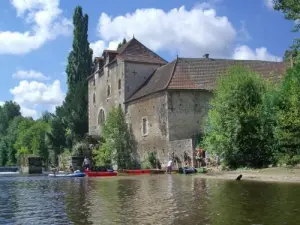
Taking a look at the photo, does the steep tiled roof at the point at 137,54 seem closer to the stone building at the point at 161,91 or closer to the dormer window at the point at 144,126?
the stone building at the point at 161,91

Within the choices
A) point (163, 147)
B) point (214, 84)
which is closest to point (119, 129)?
point (163, 147)

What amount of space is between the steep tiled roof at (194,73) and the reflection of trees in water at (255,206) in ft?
89.7

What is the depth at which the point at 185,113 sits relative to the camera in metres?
45.4

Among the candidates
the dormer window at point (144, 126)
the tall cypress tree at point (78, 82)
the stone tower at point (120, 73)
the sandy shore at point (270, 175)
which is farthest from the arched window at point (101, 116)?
the sandy shore at point (270, 175)

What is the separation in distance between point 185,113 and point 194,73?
16.3 feet

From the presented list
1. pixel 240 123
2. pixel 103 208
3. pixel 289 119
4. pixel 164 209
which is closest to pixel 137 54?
pixel 240 123

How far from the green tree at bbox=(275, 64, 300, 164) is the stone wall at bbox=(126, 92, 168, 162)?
52.2 ft

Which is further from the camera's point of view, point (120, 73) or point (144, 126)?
point (120, 73)

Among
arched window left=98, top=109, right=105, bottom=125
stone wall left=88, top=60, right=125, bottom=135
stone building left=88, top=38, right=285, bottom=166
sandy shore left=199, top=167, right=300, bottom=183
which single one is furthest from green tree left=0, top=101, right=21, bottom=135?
sandy shore left=199, top=167, right=300, bottom=183

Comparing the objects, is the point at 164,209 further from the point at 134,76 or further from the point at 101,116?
the point at 101,116

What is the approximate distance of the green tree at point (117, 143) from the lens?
5059 centimetres

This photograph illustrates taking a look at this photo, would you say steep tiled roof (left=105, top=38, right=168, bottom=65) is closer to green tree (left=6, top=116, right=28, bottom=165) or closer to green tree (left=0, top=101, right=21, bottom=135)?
green tree (left=6, top=116, right=28, bottom=165)

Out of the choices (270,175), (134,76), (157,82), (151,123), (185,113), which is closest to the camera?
(270,175)

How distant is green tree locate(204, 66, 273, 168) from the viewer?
32969mm
